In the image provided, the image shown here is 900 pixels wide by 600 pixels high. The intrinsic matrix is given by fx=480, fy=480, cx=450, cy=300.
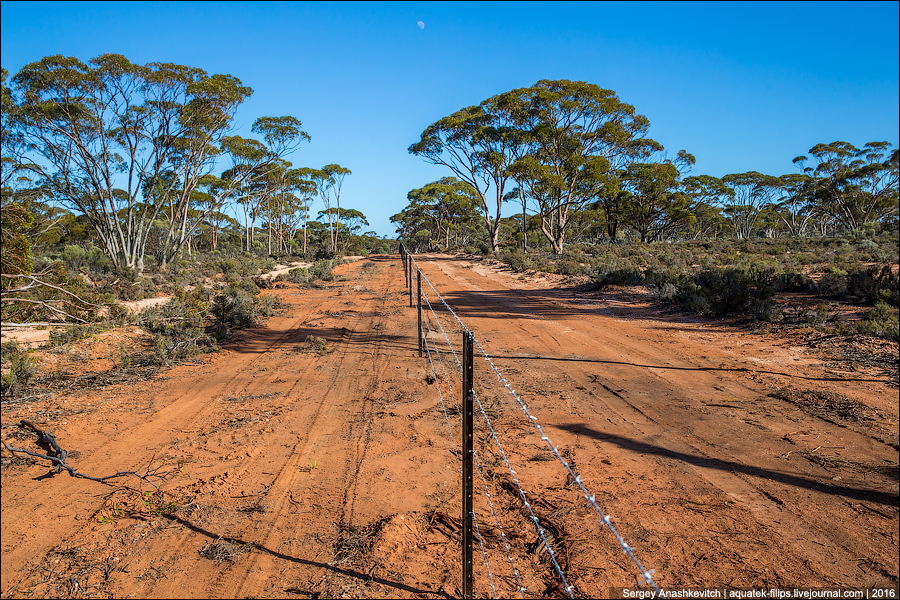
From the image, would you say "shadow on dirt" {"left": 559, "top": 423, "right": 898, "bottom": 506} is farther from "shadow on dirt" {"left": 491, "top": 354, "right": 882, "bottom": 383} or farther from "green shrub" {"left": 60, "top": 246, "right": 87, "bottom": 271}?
"green shrub" {"left": 60, "top": 246, "right": 87, "bottom": 271}

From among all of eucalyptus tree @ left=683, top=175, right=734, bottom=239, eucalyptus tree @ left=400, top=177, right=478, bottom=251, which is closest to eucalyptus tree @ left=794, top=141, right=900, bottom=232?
eucalyptus tree @ left=683, top=175, right=734, bottom=239

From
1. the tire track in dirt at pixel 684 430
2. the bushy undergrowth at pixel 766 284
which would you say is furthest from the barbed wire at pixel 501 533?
the bushy undergrowth at pixel 766 284

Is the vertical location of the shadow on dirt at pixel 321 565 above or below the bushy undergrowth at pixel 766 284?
below

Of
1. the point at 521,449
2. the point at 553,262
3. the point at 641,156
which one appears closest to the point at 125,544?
the point at 521,449

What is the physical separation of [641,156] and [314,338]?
3224cm

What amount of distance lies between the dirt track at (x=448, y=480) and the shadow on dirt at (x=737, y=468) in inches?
0.8

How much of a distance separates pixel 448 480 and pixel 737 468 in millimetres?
2514

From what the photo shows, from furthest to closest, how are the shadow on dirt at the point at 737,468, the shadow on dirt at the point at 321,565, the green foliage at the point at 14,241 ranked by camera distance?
the green foliage at the point at 14,241
the shadow on dirt at the point at 737,468
the shadow on dirt at the point at 321,565

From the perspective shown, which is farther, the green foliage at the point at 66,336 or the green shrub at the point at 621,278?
the green shrub at the point at 621,278

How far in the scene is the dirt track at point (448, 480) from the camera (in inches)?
122

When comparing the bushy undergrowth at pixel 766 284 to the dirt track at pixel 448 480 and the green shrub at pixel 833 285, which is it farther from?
the dirt track at pixel 448 480

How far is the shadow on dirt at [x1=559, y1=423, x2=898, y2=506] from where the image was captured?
12.0ft

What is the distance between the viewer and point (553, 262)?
2477 centimetres

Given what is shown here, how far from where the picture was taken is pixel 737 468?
4168 mm
